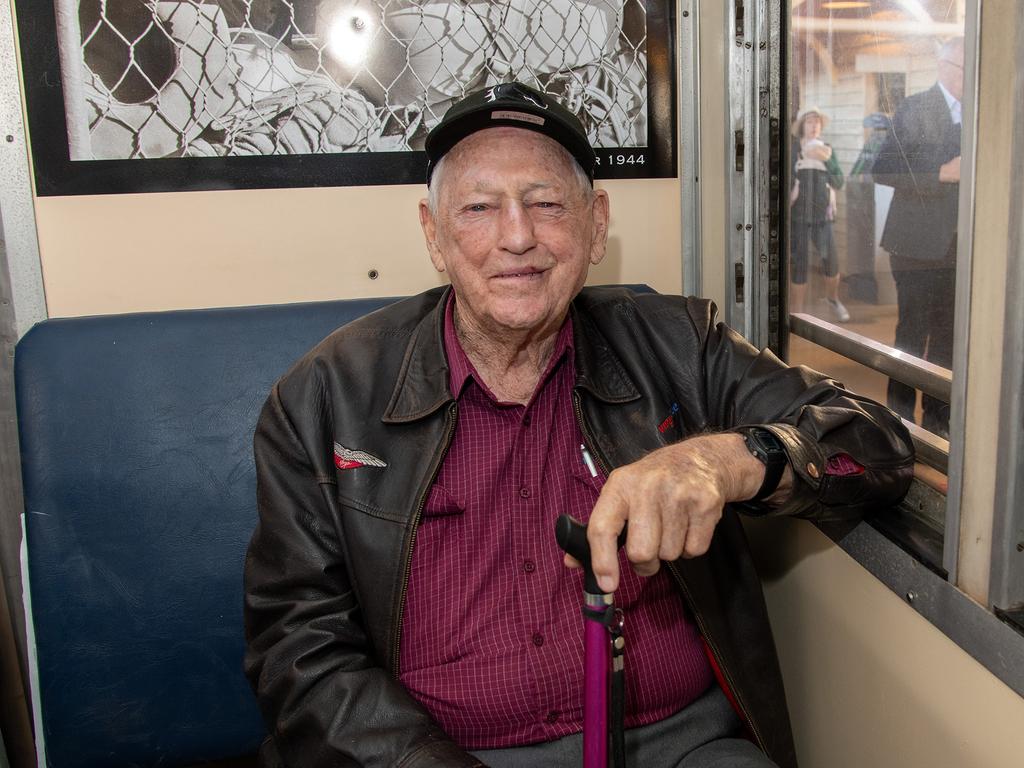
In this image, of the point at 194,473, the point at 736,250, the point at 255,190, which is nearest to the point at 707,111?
Answer: the point at 736,250

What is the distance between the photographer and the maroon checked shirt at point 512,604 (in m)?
1.49

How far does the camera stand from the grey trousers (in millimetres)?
1482

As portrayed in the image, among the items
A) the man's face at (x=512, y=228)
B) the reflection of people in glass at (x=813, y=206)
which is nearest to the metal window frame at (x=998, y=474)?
the man's face at (x=512, y=228)

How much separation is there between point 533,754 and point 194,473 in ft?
2.91

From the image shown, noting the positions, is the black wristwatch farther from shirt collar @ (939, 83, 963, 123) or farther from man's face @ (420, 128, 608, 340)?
shirt collar @ (939, 83, 963, 123)

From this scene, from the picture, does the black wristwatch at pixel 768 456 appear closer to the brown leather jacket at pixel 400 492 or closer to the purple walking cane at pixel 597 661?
the brown leather jacket at pixel 400 492

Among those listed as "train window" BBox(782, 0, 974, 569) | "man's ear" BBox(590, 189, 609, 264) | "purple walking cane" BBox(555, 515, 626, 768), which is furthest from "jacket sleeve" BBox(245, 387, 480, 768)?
"train window" BBox(782, 0, 974, 569)

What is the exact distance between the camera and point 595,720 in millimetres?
1171

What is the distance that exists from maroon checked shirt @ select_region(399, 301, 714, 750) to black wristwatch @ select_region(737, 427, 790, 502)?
291 millimetres

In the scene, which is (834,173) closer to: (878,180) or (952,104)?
(878,180)

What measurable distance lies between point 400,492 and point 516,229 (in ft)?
1.62

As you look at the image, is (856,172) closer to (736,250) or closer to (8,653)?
(736,250)

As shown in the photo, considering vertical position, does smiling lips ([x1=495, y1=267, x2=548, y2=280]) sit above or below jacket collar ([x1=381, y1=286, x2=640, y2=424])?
above

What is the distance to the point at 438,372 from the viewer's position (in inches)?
64.1
